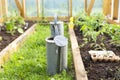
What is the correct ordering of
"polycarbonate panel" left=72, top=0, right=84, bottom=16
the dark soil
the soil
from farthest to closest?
"polycarbonate panel" left=72, top=0, right=84, bottom=16 < the dark soil < the soil

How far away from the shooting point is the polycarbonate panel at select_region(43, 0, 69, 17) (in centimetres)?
824

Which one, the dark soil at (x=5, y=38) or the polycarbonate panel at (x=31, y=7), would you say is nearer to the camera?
the dark soil at (x=5, y=38)

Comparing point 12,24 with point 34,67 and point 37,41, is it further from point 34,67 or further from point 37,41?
point 34,67

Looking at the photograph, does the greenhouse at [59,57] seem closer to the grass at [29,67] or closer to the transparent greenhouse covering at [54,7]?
the grass at [29,67]

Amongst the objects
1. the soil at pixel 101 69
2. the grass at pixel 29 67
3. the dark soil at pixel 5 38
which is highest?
the dark soil at pixel 5 38

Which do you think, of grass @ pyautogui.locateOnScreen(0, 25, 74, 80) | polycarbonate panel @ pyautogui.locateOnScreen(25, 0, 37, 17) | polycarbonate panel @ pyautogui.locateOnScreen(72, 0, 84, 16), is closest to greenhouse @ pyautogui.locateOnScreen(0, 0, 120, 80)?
grass @ pyautogui.locateOnScreen(0, 25, 74, 80)

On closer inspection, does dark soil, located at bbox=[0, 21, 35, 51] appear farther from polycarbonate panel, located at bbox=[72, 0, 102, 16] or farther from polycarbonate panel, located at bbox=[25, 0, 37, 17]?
polycarbonate panel, located at bbox=[72, 0, 102, 16]

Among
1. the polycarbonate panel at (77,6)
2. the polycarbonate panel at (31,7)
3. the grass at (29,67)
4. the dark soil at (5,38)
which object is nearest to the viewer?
the grass at (29,67)

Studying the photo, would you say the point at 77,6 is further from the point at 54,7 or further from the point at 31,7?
the point at 31,7

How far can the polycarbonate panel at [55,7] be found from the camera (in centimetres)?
824

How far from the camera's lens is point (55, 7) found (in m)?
8.31

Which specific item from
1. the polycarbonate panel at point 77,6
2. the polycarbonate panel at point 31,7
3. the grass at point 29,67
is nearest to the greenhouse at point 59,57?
the grass at point 29,67

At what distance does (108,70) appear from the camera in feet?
8.22

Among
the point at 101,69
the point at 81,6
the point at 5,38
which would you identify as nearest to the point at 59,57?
the point at 101,69
